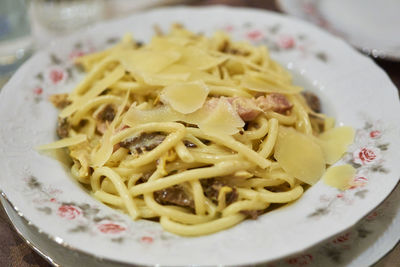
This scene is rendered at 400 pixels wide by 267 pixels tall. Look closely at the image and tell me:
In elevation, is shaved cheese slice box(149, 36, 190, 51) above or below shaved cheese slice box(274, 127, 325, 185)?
above

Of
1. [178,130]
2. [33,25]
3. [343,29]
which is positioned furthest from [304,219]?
[33,25]

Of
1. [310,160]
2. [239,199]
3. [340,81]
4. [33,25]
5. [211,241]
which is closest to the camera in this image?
[211,241]

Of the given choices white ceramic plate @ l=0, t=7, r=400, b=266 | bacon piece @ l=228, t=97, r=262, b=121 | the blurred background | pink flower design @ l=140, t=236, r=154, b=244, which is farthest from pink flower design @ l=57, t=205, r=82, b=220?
the blurred background

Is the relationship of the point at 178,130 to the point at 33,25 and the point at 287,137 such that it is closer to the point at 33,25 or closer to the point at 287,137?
the point at 287,137

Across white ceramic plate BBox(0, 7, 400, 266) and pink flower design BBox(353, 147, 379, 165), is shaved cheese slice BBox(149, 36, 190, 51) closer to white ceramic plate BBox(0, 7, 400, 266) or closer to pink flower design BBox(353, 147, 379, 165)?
white ceramic plate BBox(0, 7, 400, 266)

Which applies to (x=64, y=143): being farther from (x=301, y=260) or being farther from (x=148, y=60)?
(x=301, y=260)

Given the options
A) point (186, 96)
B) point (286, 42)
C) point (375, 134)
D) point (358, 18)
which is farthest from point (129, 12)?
point (375, 134)
